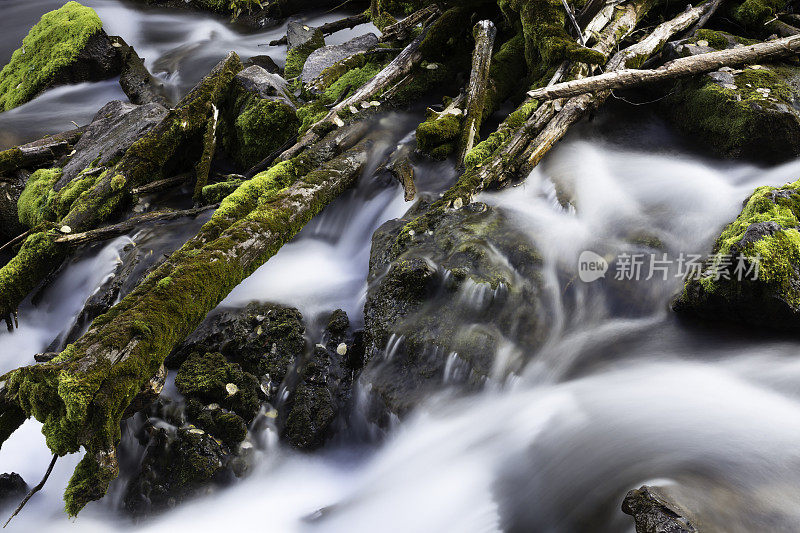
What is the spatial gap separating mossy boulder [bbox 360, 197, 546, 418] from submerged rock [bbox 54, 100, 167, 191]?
4140 mm

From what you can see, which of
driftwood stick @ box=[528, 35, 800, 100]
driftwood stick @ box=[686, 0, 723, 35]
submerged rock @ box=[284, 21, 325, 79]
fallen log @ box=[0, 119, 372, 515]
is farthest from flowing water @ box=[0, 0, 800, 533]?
submerged rock @ box=[284, 21, 325, 79]

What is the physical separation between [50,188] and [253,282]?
355 cm

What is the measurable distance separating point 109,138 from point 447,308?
18.1ft

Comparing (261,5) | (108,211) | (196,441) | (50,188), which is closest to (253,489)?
(196,441)

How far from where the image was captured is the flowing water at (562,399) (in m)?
3.03

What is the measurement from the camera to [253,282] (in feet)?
16.5

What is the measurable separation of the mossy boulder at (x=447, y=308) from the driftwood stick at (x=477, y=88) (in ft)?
4.59

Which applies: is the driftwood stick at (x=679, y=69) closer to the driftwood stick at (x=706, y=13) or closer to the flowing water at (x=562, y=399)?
the flowing water at (x=562, y=399)

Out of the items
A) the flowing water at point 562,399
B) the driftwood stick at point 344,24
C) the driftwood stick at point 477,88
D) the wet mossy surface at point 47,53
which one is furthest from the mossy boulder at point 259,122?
the wet mossy surface at point 47,53

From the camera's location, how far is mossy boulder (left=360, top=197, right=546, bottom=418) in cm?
386

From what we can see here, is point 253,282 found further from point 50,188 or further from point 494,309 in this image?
point 50,188

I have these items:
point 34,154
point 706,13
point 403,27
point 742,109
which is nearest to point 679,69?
point 742,109

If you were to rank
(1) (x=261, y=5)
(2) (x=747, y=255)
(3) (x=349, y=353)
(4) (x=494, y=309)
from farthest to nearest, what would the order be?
(1) (x=261, y=5)
(3) (x=349, y=353)
(4) (x=494, y=309)
(2) (x=747, y=255)

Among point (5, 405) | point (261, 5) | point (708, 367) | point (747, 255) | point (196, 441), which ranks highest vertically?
point (261, 5)
